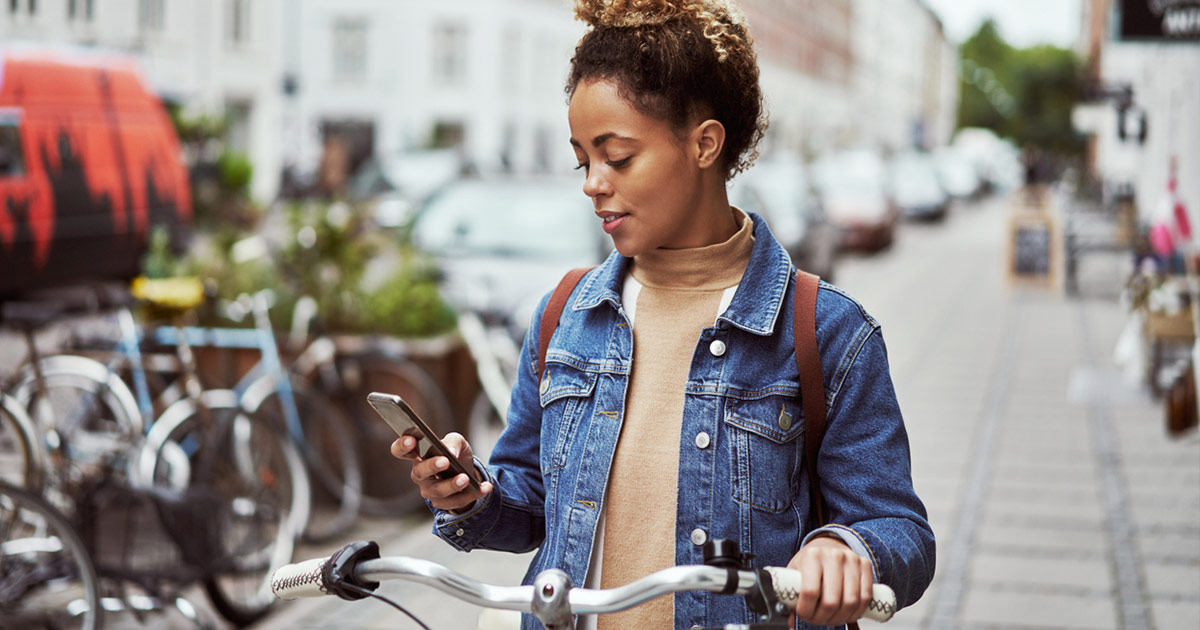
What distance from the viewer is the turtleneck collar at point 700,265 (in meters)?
1.97

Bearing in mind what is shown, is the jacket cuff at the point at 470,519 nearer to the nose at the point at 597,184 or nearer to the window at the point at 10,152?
the nose at the point at 597,184

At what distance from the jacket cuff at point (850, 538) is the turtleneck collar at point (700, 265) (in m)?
0.40

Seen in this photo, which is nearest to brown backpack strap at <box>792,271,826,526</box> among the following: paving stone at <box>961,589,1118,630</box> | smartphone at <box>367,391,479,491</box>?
smartphone at <box>367,391,479,491</box>

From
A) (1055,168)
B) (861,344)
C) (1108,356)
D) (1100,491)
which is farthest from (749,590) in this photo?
(1055,168)

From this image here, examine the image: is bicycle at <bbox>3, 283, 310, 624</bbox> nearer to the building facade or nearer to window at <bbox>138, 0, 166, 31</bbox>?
the building facade

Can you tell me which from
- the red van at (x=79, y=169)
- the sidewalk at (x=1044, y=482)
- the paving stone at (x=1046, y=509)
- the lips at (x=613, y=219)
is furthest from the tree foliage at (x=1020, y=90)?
the lips at (x=613, y=219)

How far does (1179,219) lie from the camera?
797 centimetres

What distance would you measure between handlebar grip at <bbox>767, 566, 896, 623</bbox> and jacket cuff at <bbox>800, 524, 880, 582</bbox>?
12 centimetres

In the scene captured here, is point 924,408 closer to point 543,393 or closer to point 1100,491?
point 1100,491

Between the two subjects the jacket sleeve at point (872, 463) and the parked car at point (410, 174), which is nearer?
the jacket sleeve at point (872, 463)

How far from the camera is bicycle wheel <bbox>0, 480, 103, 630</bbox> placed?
374 centimetres

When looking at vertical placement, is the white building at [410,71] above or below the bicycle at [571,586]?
above

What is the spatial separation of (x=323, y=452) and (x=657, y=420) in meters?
4.53

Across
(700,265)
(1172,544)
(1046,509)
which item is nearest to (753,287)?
(700,265)
